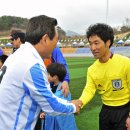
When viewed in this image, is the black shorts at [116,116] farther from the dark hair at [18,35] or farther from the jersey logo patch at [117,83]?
the dark hair at [18,35]

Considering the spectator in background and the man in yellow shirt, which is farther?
the spectator in background

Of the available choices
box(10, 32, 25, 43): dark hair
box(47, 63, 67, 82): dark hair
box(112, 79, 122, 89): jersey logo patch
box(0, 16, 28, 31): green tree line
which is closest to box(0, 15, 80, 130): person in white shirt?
box(112, 79, 122, 89): jersey logo patch

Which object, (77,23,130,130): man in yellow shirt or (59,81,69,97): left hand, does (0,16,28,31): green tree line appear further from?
(77,23,130,130): man in yellow shirt

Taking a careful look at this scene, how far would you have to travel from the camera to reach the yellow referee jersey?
4102mm

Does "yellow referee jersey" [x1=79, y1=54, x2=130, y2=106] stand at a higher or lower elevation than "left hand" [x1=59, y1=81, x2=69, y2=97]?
higher

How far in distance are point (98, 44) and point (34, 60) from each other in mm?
1471

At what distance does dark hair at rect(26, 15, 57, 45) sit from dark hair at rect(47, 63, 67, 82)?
1810 millimetres

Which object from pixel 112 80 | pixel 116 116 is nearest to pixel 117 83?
pixel 112 80

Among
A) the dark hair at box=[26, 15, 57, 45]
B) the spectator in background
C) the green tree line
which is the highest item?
the dark hair at box=[26, 15, 57, 45]

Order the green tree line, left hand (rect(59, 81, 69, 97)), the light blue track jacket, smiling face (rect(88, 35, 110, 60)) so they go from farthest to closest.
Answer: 1. the green tree line
2. left hand (rect(59, 81, 69, 97))
3. smiling face (rect(88, 35, 110, 60))
4. the light blue track jacket

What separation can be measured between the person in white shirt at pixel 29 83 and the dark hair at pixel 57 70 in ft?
5.83

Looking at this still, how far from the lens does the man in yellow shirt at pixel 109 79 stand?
4109mm

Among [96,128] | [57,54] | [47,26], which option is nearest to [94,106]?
[96,128]

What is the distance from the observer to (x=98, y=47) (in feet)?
13.4
